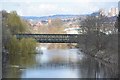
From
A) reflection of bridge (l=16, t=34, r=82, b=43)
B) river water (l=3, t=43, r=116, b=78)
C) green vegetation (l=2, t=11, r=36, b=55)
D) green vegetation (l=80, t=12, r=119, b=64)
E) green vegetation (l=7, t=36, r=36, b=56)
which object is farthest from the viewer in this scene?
reflection of bridge (l=16, t=34, r=82, b=43)

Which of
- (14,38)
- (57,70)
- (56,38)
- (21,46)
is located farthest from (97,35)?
(56,38)

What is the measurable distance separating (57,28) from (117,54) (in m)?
25.2

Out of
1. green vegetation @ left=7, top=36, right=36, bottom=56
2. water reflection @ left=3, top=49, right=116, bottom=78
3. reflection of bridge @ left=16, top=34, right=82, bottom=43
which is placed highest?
reflection of bridge @ left=16, top=34, right=82, bottom=43

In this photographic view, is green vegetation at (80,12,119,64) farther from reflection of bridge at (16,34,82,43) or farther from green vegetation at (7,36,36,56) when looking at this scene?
reflection of bridge at (16,34,82,43)

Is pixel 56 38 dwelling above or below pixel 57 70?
above

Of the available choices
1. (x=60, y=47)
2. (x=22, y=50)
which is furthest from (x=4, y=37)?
(x=60, y=47)

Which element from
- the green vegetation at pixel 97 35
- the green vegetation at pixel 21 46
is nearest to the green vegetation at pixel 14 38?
the green vegetation at pixel 21 46

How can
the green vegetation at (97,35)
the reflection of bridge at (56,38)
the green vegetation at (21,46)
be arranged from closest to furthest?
the green vegetation at (97,35), the green vegetation at (21,46), the reflection of bridge at (56,38)

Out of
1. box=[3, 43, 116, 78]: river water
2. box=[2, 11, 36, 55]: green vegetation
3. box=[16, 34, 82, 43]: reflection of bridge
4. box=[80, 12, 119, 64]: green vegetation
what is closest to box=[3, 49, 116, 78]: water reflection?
box=[3, 43, 116, 78]: river water

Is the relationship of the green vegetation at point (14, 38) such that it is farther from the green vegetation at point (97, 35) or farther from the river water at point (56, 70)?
the green vegetation at point (97, 35)

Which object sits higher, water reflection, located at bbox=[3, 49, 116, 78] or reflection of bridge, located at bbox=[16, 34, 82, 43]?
reflection of bridge, located at bbox=[16, 34, 82, 43]

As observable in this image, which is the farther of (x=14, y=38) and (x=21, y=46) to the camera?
(x=21, y=46)

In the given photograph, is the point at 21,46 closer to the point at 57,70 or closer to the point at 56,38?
the point at 57,70

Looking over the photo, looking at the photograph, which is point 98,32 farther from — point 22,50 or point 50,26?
point 50,26
